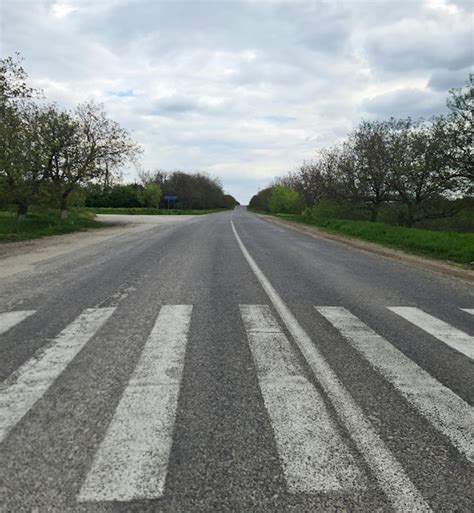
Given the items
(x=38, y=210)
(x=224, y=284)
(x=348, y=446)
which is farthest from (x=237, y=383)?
(x=38, y=210)

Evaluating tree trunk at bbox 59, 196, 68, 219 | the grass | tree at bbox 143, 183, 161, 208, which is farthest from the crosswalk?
tree at bbox 143, 183, 161, 208

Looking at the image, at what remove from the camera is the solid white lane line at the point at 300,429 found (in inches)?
86.4

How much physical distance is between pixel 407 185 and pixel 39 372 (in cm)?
2925

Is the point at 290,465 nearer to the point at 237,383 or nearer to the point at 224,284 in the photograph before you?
the point at 237,383

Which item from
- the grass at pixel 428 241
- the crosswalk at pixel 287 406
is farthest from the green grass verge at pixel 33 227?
the grass at pixel 428 241

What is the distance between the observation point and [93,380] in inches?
135

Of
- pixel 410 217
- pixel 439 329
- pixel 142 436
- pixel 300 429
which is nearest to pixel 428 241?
pixel 439 329

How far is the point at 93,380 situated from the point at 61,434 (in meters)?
0.82

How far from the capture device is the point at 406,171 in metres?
26.7

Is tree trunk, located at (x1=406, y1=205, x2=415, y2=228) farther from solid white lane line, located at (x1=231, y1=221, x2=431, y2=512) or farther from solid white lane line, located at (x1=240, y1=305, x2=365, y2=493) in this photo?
solid white lane line, located at (x1=240, y1=305, x2=365, y2=493)

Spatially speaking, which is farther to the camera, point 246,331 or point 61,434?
point 246,331

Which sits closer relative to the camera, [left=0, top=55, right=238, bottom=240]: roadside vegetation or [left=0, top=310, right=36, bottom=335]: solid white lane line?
[left=0, top=310, right=36, bottom=335]: solid white lane line

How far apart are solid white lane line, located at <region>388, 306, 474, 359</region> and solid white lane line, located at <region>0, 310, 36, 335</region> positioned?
5206 millimetres

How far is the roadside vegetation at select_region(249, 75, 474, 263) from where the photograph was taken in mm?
19531
